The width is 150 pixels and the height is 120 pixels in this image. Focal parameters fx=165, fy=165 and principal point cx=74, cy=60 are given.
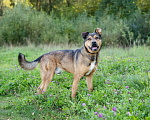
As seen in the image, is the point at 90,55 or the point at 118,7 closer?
the point at 90,55

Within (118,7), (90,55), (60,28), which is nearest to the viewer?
(90,55)

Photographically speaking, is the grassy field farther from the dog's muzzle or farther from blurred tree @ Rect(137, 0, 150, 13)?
blurred tree @ Rect(137, 0, 150, 13)

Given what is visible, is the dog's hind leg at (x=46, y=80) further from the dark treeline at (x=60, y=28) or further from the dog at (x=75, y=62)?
the dark treeline at (x=60, y=28)

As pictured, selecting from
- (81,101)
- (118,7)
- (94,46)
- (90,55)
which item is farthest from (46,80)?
(118,7)

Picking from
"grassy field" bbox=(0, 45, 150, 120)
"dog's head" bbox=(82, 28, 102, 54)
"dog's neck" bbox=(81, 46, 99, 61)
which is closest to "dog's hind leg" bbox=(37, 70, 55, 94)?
A: "grassy field" bbox=(0, 45, 150, 120)

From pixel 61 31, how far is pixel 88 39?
14.9 m

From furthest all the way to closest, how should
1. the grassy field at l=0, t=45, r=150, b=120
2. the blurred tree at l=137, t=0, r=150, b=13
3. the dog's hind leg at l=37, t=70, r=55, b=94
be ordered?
the blurred tree at l=137, t=0, r=150, b=13
the dog's hind leg at l=37, t=70, r=55, b=94
the grassy field at l=0, t=45, r=150, b=120

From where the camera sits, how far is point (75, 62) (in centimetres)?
506

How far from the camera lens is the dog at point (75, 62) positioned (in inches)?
190

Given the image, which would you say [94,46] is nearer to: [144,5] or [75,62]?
[75,62]

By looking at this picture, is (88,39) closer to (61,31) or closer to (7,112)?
(7,112)

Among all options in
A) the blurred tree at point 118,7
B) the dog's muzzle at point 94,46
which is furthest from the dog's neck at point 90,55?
the blurred tree at point 118,7

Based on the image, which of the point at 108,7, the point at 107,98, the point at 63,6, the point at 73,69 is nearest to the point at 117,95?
the point at 107,98

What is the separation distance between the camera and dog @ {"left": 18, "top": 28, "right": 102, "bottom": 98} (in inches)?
190
